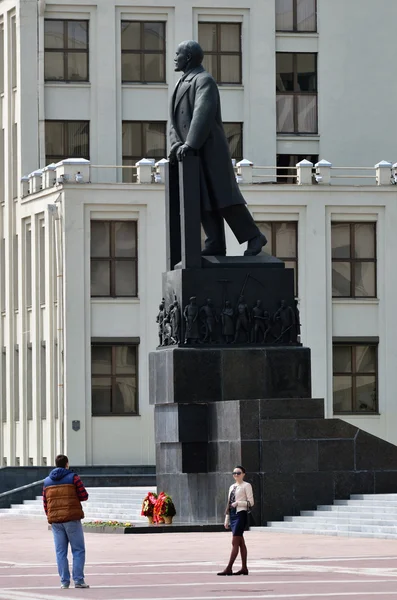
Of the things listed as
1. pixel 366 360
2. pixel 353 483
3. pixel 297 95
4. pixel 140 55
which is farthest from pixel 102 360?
pixel 353 483

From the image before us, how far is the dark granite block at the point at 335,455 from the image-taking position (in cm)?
3694

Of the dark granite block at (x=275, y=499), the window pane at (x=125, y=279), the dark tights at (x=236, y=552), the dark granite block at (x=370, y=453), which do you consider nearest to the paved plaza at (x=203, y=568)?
the dark tights at (x=236, y=552)

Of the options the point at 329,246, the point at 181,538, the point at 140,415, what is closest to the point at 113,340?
the point at 140,415

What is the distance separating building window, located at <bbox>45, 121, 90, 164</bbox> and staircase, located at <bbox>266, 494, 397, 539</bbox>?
3047 centimetres

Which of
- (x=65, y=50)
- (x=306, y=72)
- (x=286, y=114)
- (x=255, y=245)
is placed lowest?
(x=255, y=245)

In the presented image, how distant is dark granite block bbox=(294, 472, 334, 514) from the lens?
3678 centimetres

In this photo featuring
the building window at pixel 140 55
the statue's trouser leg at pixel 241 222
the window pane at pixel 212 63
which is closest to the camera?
the statue's trouser leg at pixel 241 222

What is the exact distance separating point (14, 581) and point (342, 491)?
12.5 meters

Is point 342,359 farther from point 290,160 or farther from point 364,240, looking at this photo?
point 290,160

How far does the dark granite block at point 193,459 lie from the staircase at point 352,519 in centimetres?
217

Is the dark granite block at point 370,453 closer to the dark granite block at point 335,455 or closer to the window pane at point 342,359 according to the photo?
the dark granite block at point 335,455

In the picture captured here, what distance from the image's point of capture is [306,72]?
218ft

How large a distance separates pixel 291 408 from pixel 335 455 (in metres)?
1.18

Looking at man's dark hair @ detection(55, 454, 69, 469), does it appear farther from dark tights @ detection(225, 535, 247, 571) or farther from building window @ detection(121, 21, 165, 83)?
building window @ detection(121, 21, 165, 83)
